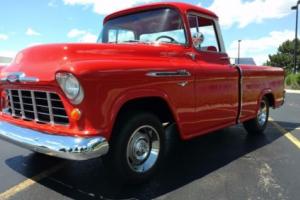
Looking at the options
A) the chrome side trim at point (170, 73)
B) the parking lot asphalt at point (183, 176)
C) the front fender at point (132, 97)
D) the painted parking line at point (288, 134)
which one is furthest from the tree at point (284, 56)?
the front fender at point (132, 97)

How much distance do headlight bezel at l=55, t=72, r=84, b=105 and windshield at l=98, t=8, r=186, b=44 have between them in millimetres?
1893

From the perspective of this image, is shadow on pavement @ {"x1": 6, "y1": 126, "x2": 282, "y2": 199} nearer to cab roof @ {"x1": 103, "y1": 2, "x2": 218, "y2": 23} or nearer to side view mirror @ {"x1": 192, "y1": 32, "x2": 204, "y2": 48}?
side view mirror @ {"x1": 192, "y1": 32, "x2": 204, "y2": 48}

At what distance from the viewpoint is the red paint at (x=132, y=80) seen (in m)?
3.90

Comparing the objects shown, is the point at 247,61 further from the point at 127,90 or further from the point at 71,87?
the point at 71,87

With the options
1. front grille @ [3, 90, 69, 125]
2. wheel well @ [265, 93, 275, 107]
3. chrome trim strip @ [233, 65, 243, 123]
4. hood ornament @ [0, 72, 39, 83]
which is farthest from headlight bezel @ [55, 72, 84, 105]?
wheel well @ [265, 93, 275, 107]

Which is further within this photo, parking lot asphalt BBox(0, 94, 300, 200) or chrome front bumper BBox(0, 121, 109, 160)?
parking lot asphalt BBox(0, 94, 300, 200)

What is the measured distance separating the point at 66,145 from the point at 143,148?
3.56ft

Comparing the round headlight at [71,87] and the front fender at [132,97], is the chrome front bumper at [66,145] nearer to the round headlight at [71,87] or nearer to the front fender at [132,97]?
the front fender at [132,97]

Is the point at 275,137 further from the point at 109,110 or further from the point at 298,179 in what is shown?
the point at 109,110

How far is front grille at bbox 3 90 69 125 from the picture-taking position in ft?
13.4

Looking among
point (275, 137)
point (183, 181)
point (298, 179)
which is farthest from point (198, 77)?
point (275, 137)

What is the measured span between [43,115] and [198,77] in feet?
6.78

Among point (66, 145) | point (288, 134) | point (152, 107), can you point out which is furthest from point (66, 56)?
point (288, 134)

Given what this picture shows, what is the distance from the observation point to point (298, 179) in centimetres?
493
